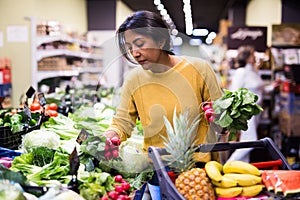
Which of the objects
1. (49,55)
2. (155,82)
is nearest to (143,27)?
(155,82)

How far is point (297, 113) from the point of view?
5.88m

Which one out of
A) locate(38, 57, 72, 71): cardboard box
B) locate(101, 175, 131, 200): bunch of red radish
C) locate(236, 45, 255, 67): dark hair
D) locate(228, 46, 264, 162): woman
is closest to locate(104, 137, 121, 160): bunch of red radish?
locate(101, 175, 131, 200): bunch of red radish

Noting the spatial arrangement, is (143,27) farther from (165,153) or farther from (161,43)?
(165,153)

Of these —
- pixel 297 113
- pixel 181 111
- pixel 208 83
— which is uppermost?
pixel 208 83

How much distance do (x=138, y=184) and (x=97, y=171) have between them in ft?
0.67

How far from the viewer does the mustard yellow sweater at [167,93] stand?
2.33m

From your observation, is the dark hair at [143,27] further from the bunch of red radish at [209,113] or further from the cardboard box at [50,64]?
the cardboard box at [50,64]

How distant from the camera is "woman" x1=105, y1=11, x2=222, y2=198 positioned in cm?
223

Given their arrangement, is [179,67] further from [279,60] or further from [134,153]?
[279,60]

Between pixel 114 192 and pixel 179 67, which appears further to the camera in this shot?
pixel 179 67

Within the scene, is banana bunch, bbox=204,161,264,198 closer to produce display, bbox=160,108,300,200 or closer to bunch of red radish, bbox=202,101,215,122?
produce display, bbox=160,108,300,200

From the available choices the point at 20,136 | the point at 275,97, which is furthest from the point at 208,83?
the point at 275,97

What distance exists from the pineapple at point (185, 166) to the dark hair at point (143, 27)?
55 cm

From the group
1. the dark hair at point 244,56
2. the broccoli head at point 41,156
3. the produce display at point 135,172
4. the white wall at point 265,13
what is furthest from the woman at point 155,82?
the white wall at point 265,13
